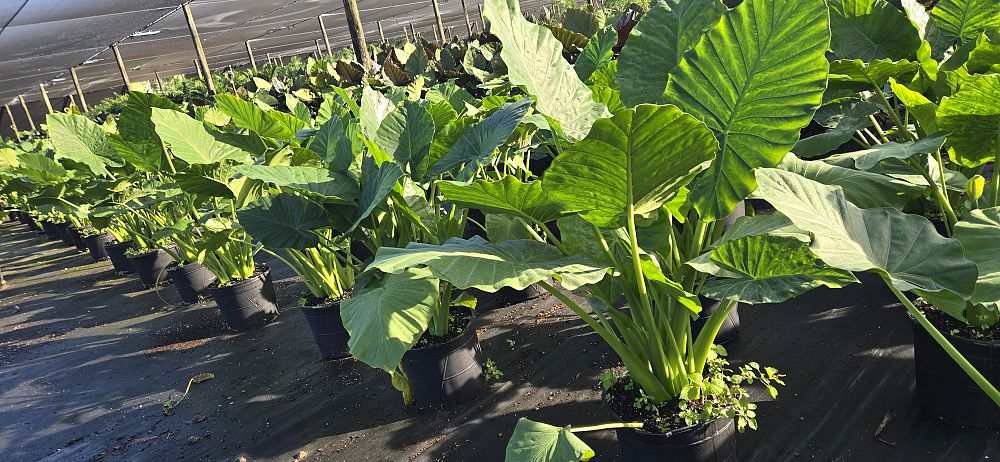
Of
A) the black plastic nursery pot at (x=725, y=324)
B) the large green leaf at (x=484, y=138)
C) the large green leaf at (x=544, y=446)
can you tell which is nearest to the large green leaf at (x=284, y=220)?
the large green leaf at (x=484, y=138)

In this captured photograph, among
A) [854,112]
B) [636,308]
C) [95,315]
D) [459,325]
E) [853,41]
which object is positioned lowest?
[95,315]

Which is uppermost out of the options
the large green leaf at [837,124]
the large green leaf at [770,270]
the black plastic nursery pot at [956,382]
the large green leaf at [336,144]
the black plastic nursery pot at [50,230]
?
the large green leaf at [336,144]

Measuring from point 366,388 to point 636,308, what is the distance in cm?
129

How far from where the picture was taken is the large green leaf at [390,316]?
4.88 feet

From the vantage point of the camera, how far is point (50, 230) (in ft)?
25.9

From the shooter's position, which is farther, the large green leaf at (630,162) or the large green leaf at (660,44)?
the large green leaf at (660,44)

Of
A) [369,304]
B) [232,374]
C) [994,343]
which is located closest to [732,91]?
[994,343]

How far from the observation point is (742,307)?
7.70 feet

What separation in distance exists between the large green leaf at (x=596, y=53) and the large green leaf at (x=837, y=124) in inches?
25.5

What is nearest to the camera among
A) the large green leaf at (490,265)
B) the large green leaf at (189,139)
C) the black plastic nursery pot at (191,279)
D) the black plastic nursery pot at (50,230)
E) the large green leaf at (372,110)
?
the large green leaf at (490,265)

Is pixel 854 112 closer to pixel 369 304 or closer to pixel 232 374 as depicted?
pixel 369 304

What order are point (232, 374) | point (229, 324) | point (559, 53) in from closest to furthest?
1. point (559, 53)
2. point (232, 374)
3. point (229, 324)

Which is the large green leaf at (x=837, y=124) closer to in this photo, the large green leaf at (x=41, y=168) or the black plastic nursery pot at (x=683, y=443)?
the black plastic nursery pot at (x=683, y=443)

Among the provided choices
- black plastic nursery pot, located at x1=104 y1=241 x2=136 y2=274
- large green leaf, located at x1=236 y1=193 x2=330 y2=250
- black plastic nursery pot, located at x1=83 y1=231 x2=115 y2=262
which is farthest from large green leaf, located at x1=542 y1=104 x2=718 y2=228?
black plastic nursery pot, located at x1=83 y1=231 x2=115 y2=262
